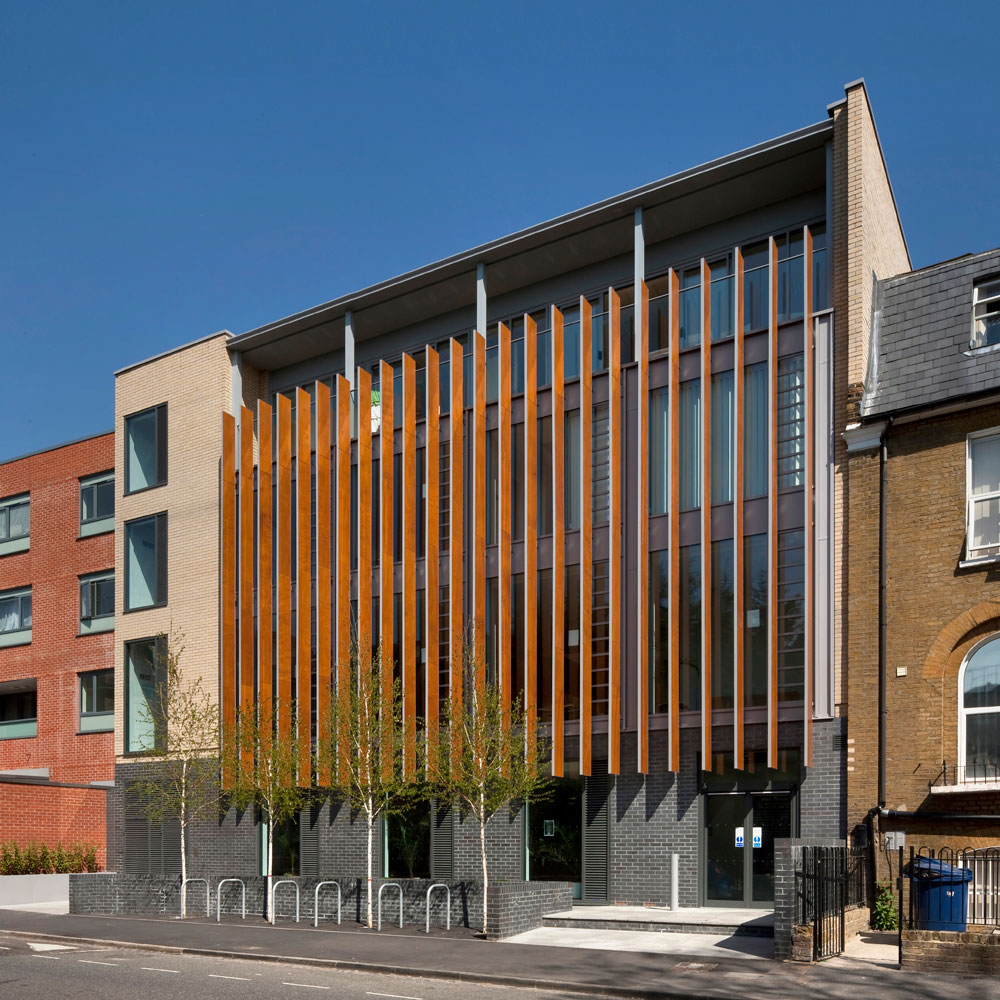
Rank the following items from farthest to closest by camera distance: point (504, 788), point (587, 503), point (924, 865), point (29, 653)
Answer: point (29, 653) < point (587, 503) < point (504, 788) < point (924, 865)

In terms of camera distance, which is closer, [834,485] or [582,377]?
[834,485]

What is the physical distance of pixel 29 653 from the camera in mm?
40812

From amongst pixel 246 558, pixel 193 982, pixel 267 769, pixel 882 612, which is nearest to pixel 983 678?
pixel 882 612

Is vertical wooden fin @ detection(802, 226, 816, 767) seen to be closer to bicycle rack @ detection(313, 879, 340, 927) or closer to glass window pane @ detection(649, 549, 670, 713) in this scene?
glass window pane @ detection(649, 549, 670, 713)

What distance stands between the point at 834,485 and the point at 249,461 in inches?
624

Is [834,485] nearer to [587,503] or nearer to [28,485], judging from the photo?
[587,503]

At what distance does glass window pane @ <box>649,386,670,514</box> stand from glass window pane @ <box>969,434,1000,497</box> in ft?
19.9

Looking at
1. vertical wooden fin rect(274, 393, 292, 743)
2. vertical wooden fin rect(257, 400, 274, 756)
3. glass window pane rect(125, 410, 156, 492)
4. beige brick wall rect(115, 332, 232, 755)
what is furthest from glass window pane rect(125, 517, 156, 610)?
vertical wooden fin rect(274, 393, 292, 743)

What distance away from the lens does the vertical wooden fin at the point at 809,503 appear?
24.0 m

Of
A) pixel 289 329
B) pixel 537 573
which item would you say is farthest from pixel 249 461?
pixel 537 573

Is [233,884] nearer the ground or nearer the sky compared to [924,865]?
nearer the ground

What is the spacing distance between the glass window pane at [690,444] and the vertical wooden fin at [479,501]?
15.6ft

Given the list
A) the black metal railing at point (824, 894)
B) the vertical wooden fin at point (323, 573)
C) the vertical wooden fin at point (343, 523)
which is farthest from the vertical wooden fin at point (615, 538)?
the vertical wooden fin at point (323, 573)

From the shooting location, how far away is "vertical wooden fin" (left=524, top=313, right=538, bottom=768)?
90.2ft
